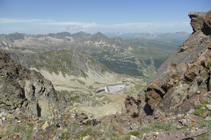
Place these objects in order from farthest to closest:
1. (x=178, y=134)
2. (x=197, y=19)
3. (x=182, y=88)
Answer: (x=197, y=19)
(x=182, y=88)
(x=178, y=134)

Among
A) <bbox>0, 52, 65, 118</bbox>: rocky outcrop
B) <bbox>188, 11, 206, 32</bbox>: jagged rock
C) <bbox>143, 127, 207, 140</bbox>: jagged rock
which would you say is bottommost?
<bbox>0, 52, 65, 118</bbox>: rocky outcrop

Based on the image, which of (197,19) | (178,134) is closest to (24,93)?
(178,134)

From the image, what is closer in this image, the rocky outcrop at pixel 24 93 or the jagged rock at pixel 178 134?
the jagged rock at pixel 178 134

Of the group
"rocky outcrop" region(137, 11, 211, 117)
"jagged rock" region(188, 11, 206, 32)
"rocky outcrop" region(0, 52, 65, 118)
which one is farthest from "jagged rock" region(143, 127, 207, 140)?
"jagged rock" region(188, 11, 206, 32)

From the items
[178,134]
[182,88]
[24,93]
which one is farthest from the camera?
[24,93]

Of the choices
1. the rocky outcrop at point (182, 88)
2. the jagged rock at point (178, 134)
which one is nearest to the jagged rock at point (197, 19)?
the rocky outcrop at point (182, 88)

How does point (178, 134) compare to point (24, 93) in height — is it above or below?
above

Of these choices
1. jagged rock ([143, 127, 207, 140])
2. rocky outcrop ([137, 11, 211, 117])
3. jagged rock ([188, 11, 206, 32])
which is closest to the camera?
jagged rock ([143, 127, 207, 140])

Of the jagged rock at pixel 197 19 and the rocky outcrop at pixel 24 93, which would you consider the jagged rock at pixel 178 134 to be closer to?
the rocky outcrop at pixel 24 93

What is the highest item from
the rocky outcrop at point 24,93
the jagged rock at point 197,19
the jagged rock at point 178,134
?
the jagged rock at point 197,19

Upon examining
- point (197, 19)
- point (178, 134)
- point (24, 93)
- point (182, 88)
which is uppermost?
point (197, 19)

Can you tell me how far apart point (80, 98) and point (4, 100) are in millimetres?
110802

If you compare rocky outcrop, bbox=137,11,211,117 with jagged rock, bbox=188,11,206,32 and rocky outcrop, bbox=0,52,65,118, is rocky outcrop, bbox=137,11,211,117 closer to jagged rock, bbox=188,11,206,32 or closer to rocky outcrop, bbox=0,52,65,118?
jagged rock, bbox=188,11,206,32

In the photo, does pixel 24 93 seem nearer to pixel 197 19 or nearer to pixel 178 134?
pixel 178 134
